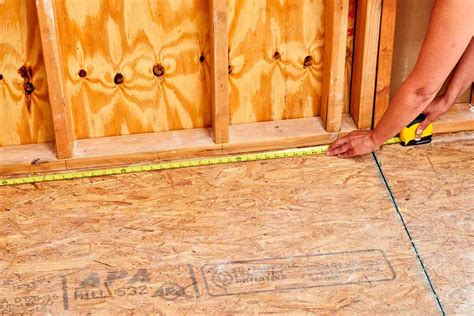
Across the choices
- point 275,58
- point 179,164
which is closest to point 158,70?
point 179,164

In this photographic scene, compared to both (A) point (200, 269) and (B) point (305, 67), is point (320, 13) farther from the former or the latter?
(A) point (200, 269)

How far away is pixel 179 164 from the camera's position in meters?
3.40

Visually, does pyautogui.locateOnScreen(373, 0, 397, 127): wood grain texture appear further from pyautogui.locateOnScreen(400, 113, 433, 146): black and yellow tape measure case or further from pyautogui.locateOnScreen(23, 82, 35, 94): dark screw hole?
pyautogui.locateOnScreen(23, 82, 35, 94): dark screw hole

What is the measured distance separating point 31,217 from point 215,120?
2.99 feet

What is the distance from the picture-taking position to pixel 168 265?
9.13 ft

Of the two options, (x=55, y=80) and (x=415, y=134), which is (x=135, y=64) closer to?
(x=55, y=80)

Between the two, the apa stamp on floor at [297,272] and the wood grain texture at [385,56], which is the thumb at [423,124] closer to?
the wood grain texture at [385,56]

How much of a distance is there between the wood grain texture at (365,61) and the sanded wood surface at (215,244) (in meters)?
0.26

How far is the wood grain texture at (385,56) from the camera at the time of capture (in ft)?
10.8

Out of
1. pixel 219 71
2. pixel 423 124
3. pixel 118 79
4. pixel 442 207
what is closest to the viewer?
pixel 442 207

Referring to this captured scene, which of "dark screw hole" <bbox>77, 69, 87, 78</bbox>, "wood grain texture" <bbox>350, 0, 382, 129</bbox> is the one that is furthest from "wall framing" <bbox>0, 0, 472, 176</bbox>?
"dark screw hole" <bbox>77, 69, 87, 78</bbox>

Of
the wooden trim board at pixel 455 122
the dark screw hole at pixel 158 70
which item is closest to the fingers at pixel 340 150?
the wooden trim board at pixel 455 122

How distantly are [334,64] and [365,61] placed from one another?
0.50 ft

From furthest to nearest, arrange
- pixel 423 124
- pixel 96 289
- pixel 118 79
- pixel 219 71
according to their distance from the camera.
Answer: pixel 423 124
pixel 118 79
pixel 219 71
pixel 96 289
